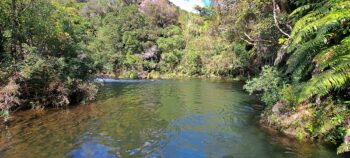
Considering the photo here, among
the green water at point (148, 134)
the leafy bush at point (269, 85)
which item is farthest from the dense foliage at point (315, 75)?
the green water at point (148, 134)

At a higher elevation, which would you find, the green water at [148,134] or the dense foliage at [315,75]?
the dense foliage at [315,75]

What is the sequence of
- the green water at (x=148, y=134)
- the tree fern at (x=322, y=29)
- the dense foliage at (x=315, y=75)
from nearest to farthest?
the dense foliage at (x=315, y=75)
the tree fern at (x=322, y=29)
the green water at (x=148, y=134)

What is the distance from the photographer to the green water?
361 inches

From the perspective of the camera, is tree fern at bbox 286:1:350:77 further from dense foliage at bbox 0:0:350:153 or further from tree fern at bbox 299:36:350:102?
tree fern at bbox 299:36:350:102

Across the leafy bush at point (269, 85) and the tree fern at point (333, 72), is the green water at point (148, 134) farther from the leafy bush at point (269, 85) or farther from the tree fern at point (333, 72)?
the tree fern at point (333, 72)

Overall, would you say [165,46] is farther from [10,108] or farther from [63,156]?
[63,156]

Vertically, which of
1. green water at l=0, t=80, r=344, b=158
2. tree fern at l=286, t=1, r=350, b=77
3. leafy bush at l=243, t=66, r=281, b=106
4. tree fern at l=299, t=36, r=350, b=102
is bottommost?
green water at l=0, t=80, r=344, b=158

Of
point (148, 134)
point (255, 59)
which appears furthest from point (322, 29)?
point (255, 59)

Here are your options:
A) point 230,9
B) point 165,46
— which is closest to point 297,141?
point 230,9

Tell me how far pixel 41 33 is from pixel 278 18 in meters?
→ 13.6

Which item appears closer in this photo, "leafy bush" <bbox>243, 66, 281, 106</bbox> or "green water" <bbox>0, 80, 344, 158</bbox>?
"green water" <bbox>0, 80, 344, 158</bbox>

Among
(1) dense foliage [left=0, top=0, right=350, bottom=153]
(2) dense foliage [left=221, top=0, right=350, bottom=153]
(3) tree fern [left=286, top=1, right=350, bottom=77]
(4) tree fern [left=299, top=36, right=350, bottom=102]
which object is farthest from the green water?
(3) tree fern [left=286, top=1, right=350, bottom=77]

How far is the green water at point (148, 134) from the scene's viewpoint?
361 inches

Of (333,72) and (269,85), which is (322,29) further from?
(269,85)
